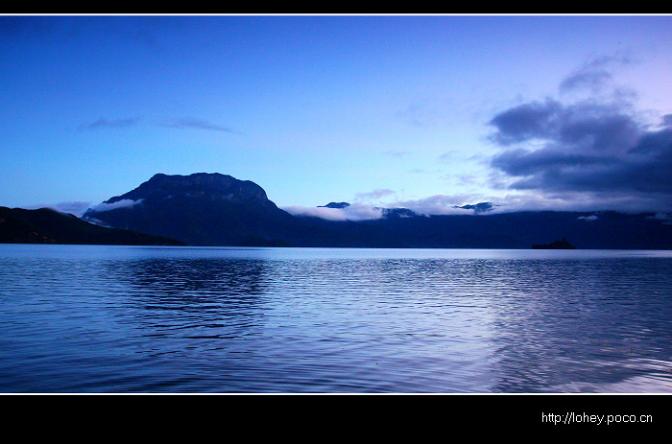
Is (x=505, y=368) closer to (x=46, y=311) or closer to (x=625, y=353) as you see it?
(x=625, y=353)

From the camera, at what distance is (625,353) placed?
24.9m

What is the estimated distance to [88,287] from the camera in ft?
190

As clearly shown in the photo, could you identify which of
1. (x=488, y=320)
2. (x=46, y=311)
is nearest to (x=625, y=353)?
(x=488, y=320)

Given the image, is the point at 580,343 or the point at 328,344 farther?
the point at 580,343

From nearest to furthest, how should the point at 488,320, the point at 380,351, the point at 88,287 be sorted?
1. the point at 380,351
2. the point at 488,320
3. the point at 88,287

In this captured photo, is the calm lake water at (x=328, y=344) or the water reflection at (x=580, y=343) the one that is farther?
the water reflection at (x=580, y=343)

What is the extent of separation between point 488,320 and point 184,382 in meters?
24.5

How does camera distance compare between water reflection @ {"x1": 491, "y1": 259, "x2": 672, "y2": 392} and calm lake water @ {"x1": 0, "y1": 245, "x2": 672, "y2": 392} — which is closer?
calm lake water @ {"x1": 0, "y1": 245, "x2": 672, "y2": 392}

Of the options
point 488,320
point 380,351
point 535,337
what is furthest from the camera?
point 488,320
